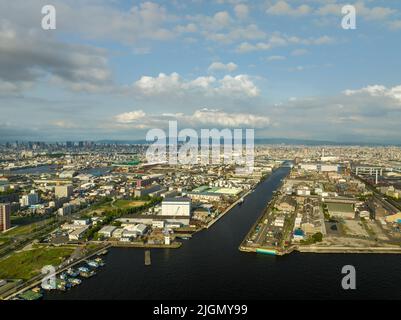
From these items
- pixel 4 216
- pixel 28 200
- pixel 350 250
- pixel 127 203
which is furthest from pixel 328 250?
pixel 28 200

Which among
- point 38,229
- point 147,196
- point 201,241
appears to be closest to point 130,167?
point 147,196

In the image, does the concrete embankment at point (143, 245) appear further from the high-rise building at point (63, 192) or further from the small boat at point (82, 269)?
the high-rise building at point (63, 192)

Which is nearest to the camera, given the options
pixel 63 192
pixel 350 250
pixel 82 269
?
pixel 82 269

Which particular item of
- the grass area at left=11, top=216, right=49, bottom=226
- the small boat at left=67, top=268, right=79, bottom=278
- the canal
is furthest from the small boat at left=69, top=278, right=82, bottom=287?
the grass area at left=11, top=216, right=49, bottom=226

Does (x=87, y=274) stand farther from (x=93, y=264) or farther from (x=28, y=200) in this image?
(x=28, y=200)

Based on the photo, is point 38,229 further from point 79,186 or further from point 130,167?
point 130,167
